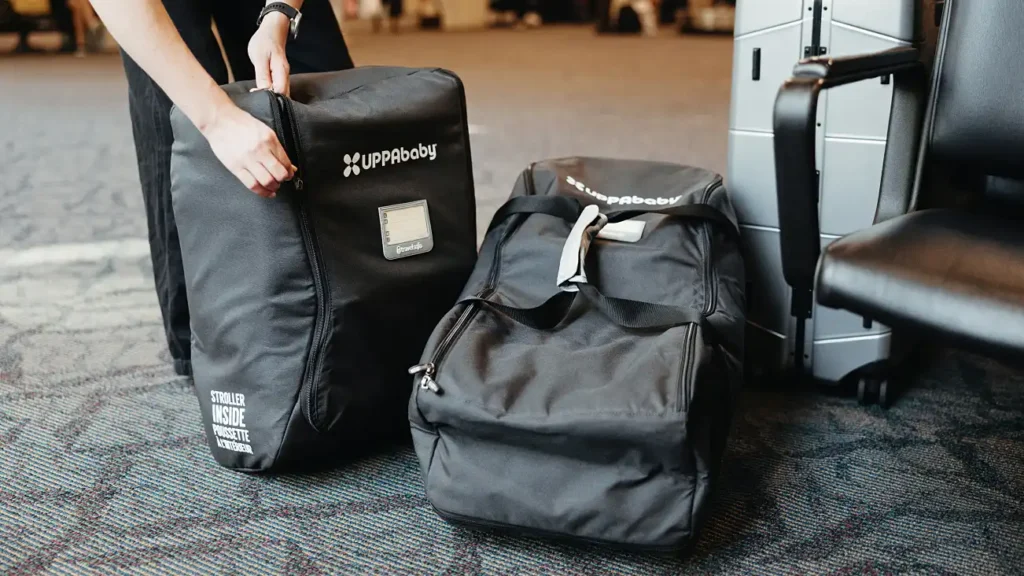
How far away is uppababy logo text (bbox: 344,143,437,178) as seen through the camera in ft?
3.84

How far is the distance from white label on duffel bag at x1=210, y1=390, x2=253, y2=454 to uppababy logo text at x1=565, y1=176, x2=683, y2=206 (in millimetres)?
594

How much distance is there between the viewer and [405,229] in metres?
1.23

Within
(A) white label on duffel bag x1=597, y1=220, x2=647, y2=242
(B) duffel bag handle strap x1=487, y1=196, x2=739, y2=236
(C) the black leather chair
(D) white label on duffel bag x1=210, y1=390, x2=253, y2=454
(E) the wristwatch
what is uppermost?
(E) the wristwatch

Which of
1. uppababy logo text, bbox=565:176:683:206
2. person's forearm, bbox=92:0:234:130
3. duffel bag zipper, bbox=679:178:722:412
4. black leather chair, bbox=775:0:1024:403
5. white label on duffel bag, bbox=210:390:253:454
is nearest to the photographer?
black leather chair, bbox=775:0:1024:403

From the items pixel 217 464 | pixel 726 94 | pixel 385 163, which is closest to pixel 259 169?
pixel 385 163

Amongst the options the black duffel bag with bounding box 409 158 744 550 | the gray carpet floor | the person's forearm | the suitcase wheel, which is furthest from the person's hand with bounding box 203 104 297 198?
the suitcase wheel

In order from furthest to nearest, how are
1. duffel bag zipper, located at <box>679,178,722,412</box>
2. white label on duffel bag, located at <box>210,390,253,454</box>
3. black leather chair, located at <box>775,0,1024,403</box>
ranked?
1. white label on duffel bag, located at <box>210,390,253,454</box>
2. duffel bag zipper, located at <box>679,178,722,412</box>
3. black leather chair, located at <box>775,0,1024,403</box>

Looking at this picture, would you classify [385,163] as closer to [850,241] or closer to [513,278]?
[513,278]

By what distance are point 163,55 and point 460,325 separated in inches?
19.8

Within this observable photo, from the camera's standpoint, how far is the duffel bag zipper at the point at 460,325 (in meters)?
1.07

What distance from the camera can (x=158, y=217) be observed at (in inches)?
55.9

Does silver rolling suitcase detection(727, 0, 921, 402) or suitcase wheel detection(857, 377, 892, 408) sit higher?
silver rolling suitcase detection(727, 0, 921, 402)

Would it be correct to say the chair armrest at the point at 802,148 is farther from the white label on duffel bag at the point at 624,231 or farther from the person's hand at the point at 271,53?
the person's hand at the point at 271,53

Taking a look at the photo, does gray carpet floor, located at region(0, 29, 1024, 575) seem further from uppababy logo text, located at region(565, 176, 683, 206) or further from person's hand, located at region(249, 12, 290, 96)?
person's hand, located at region(249, 12, 290, 96)
